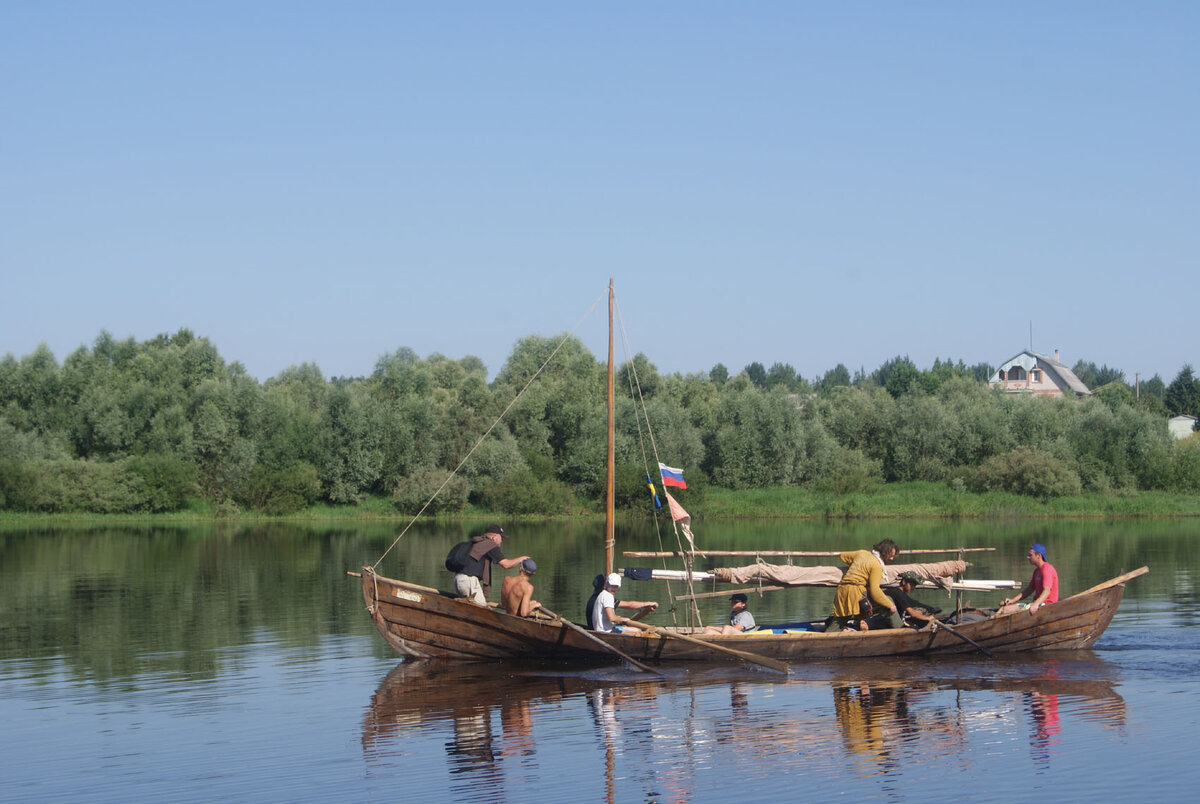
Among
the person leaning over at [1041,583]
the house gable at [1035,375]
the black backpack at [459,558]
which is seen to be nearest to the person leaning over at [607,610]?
the black backpack at [459,558]

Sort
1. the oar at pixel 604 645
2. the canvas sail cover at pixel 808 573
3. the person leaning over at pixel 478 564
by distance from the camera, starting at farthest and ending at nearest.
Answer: the canvas sail cover at pixel 808 573 → the person leaning over at pixel 478 564 → the oar at pixel 604 645

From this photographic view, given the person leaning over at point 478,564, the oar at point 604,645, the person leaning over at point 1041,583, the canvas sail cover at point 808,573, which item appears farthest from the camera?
the canvas sail cover at point 808,573

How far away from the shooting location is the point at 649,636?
19641 mm

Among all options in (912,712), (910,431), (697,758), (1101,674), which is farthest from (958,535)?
(697,758)

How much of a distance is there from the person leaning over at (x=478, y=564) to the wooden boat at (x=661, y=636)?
0.50m

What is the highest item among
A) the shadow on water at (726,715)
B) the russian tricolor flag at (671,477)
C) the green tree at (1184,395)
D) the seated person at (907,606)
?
the green tree at (1184,395)

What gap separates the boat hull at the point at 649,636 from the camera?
775 inches

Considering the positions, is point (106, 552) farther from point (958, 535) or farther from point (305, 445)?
point (958, 535)

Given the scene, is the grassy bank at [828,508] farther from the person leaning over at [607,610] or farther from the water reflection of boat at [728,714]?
the water reflection of boat at [728,714]

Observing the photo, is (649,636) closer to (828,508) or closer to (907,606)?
(907,606)

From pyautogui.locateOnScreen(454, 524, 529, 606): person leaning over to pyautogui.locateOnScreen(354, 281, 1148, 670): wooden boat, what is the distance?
504mm

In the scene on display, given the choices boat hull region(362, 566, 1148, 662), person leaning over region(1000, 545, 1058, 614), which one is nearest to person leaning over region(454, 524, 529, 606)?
boat hull region(362, 566, 1148, 662)

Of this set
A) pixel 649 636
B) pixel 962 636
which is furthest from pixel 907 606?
pixel 649 636

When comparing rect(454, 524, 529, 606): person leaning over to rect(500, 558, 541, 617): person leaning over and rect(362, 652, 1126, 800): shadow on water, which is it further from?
rect(362, 652, 1126, 800): shadow on water
